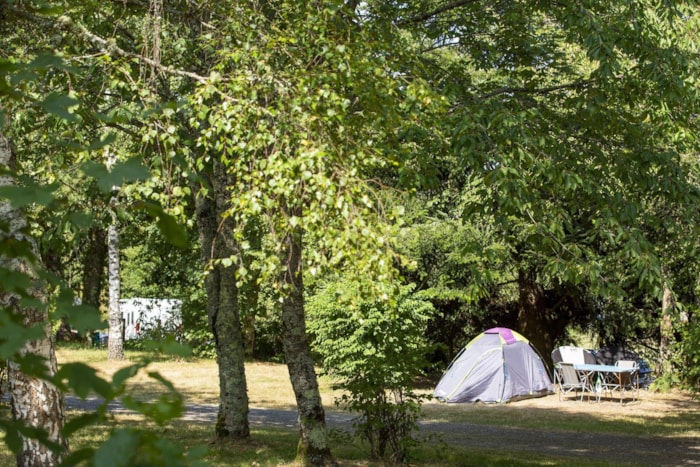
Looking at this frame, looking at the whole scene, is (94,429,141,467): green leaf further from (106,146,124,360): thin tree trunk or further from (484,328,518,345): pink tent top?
(106,146,124,360): thin tree trunk

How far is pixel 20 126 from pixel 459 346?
19.3 meters

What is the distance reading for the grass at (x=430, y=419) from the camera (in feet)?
30.8

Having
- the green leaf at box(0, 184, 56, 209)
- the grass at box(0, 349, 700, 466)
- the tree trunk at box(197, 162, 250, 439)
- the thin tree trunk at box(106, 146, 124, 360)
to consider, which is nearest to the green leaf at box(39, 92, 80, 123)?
the green leaf at box(0, 184, 56, 209)

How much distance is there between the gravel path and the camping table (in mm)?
3627

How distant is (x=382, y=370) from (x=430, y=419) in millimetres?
7363

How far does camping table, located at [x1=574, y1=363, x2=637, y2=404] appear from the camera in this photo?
59.1ft

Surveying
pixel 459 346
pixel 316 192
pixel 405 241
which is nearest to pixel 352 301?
pixel 316 192

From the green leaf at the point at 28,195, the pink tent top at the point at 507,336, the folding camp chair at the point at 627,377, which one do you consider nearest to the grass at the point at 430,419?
the folding camp chair at the point at 627,377

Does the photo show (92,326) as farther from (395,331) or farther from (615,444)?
(615,444)

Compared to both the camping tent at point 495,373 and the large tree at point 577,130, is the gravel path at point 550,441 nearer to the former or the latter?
the camping tent at point 495,373

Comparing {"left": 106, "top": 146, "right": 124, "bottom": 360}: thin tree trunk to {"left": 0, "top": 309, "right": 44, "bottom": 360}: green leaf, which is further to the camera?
{"left": 106, "top": 146, "right": 124, "bottom": 360}: thin tree trunk

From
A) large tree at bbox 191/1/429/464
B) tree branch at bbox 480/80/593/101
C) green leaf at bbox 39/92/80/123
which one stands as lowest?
green leaf at bbox 39/92/80/123

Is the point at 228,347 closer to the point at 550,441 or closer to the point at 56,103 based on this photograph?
the point at 550,441

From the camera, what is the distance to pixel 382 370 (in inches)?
356
